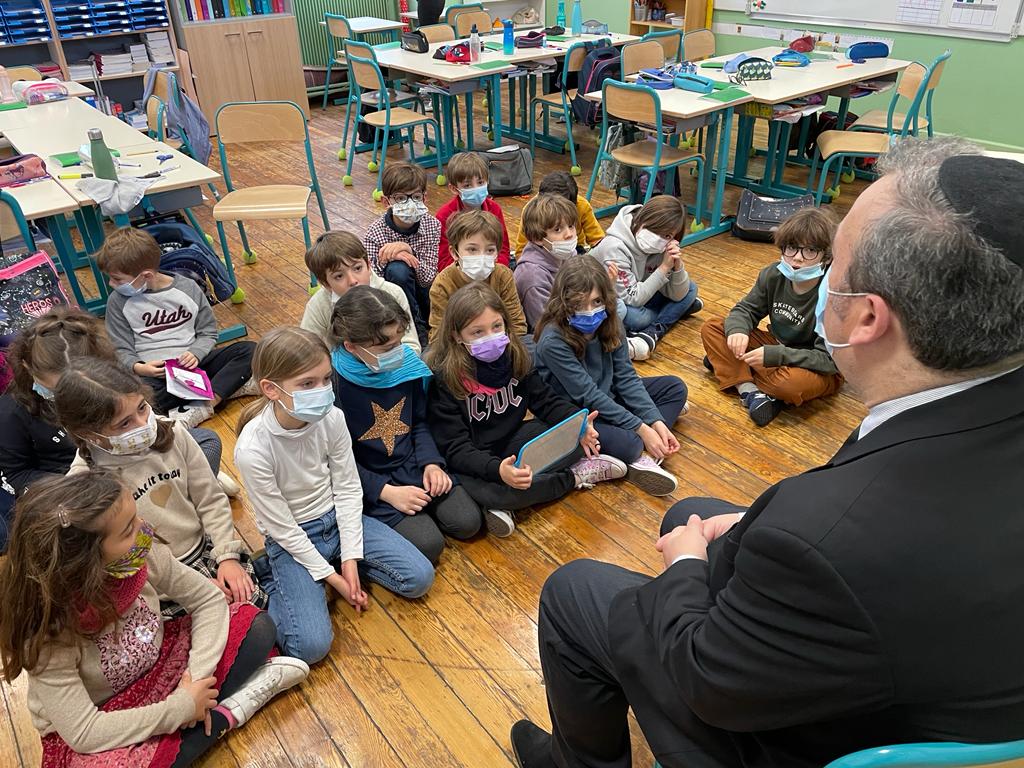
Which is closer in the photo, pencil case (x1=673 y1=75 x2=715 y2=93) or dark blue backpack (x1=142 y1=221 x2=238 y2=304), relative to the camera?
dark blue backpack (x1=142 y1=221 x2=238 y2=304)

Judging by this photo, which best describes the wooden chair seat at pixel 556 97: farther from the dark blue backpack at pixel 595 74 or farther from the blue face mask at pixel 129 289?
the blue face mask at pixel 129 289

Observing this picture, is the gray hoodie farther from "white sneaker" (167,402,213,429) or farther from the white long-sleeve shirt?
"white sneaker" (167,402,213,429)

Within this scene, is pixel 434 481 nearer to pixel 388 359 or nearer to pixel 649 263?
pixel 388 359

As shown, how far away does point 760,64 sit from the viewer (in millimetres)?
4543

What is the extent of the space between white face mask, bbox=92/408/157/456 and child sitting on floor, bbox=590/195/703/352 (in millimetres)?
1956

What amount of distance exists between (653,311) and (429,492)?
5.56 ft

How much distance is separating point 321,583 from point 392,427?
19.8 inches

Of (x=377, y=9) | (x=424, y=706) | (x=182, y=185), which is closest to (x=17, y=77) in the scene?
(x=182, y=185)

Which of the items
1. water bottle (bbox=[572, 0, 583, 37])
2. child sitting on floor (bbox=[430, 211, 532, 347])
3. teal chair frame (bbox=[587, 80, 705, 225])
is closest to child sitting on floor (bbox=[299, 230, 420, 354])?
child sitting on floor (bbox=[430, 211, 532, 347])

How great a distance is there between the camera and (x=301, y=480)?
1.90m

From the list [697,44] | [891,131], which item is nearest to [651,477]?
[891,131]

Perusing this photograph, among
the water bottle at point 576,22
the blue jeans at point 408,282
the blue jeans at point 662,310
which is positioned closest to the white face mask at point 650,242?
the blue jeans at point 662,310

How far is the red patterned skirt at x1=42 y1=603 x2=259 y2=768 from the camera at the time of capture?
1.37m

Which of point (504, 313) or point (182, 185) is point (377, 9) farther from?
point (504, 313)
